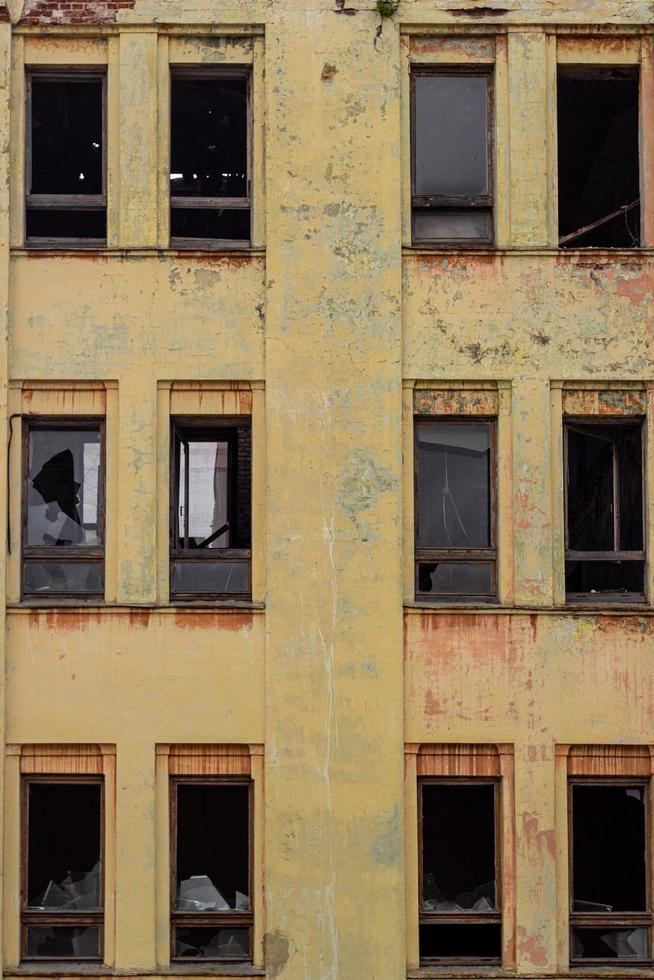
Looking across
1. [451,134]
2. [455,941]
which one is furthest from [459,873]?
[451,134]

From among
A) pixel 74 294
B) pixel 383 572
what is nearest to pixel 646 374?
pixel 383 572

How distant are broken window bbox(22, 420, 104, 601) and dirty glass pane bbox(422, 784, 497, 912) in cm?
401

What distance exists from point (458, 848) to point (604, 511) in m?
3.72

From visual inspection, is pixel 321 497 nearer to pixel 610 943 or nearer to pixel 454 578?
pixel 454 578

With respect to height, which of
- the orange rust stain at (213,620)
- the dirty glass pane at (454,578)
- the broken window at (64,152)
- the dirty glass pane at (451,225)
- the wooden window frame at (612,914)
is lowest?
the wooden window frame at (612,914)

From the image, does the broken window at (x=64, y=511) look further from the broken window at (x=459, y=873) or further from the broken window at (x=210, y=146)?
the broken window at (x=459, y=873)

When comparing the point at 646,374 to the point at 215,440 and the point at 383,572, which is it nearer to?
the point at 383,572

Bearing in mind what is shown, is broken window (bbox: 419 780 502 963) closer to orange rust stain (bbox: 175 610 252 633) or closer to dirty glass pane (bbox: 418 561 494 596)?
dirty glass pane (bbox: 418 561 494 596)

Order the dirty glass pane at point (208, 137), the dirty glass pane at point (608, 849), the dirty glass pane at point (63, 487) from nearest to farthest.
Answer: the dirty glass pane at point (608, 849), the dirty glass pane at point (63, 487), the dirty glass pane at point (208, 137)

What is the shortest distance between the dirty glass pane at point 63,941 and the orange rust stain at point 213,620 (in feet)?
10.3

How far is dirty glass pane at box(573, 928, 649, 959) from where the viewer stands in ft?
38.9

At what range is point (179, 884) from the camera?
1191 cm

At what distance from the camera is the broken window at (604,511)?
40.2 ft

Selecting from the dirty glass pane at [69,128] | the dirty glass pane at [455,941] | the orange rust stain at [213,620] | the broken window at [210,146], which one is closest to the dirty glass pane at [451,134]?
the broken window at [210,146]
